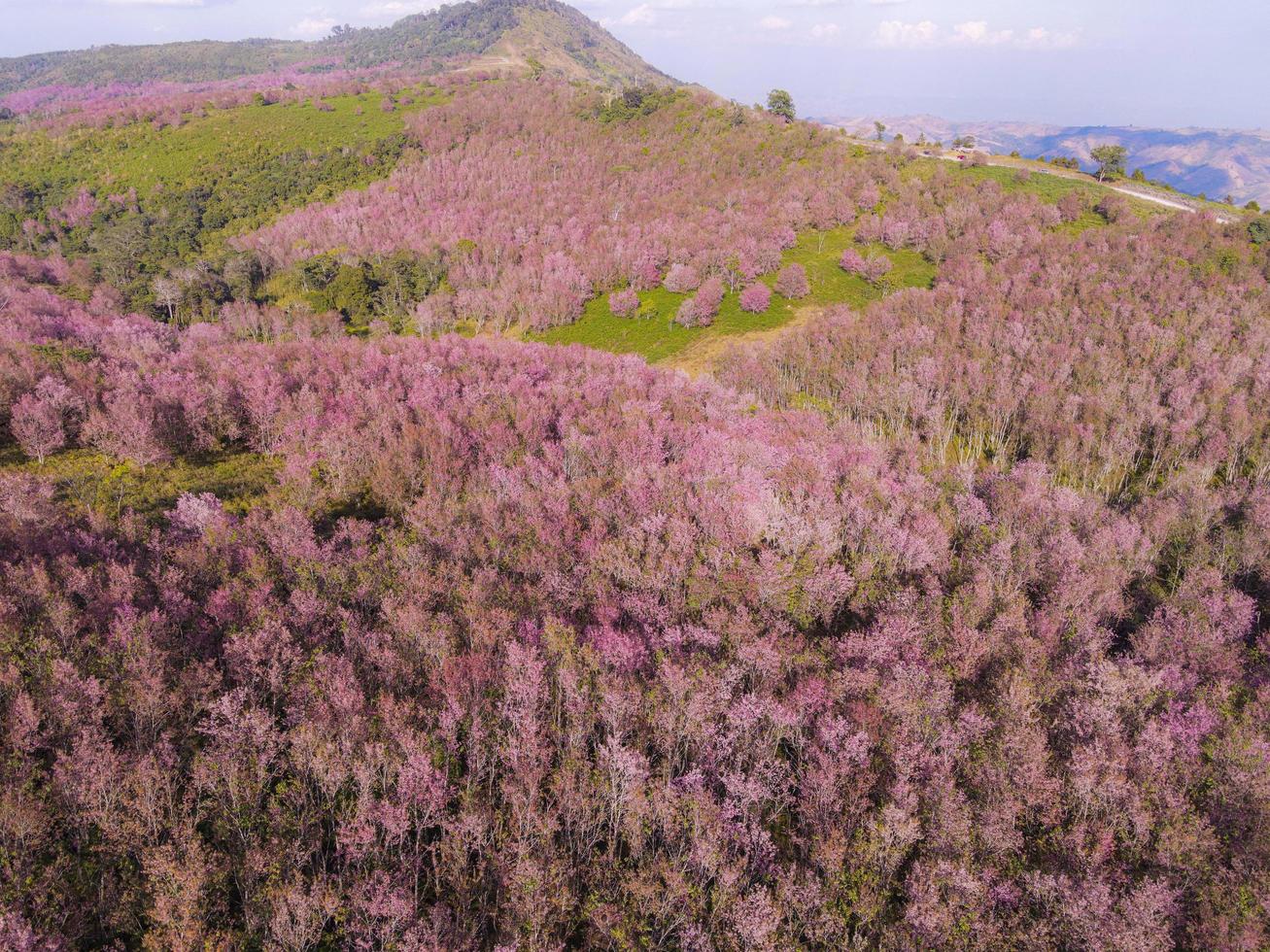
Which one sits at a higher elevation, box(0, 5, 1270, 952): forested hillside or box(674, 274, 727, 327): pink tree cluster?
box(674, 274, 727, 327): pink tree cluster

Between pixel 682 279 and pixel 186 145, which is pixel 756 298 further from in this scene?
pixel 186 145

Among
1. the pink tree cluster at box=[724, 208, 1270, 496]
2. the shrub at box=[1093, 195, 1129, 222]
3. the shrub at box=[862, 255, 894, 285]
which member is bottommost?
the pink tree cluster at box=[724, 208, 1270, 496]

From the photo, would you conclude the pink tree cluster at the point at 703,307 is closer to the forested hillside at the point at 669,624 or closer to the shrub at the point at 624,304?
the forested hillside at the point at 669,624

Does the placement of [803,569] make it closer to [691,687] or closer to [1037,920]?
[691,687]

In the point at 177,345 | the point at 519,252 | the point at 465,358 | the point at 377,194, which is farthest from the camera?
→ the point at 377,194

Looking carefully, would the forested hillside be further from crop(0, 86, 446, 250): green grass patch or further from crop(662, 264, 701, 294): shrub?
crop(0, 86, 446, 250): green grass patch

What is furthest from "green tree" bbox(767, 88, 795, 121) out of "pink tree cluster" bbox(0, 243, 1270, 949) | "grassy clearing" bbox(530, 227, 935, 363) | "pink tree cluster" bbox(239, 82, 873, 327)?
"pink tree cluster" bbox(0, 243, 1270, 949)

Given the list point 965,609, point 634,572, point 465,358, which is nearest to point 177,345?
point 465,358
